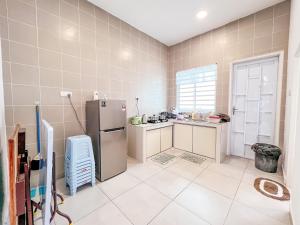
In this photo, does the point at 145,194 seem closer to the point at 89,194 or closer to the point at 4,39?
the point at 89,194

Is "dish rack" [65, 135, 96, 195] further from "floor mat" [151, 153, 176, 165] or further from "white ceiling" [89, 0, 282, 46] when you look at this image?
"white ceiling" [89, 0, 282, 46]

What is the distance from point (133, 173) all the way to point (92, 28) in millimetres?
2592

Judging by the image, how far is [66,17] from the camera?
6.81 feet

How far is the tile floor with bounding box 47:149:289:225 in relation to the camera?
1385 mm

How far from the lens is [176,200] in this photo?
1648mm

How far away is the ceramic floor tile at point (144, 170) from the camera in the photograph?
221 cm

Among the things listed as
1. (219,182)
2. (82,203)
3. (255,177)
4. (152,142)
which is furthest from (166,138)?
(82,203)

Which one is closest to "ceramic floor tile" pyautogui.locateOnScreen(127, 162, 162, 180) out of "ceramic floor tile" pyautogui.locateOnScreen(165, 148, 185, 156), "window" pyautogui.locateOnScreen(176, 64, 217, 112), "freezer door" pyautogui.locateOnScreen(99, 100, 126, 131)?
"ceramic floor tile" pyautogui.locateOnScreen(165, 148, 185, 156)

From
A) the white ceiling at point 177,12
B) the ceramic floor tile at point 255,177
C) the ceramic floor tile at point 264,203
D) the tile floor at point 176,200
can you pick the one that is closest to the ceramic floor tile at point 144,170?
the tile floor at point 176,200

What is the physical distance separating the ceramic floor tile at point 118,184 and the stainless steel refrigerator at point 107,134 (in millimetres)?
93

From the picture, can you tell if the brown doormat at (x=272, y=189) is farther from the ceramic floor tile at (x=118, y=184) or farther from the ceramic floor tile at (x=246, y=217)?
the ceramic floor tile at (x=118, y=184)

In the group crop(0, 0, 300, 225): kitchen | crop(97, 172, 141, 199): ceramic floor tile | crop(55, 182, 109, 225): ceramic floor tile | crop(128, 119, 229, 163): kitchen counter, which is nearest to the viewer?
crop(55, 182, 109, 225): ceramic floor tile

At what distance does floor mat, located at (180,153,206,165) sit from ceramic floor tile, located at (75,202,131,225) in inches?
68.6

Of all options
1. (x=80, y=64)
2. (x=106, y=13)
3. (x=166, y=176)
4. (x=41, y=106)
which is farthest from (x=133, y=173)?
(x=106, y=13)
